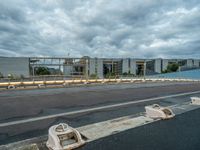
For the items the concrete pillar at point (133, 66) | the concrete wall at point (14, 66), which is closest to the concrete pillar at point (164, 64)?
the concrete pillar at point (133, 66)

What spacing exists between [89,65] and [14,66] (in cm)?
2696

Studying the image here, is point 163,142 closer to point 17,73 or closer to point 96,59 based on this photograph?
point 17,73

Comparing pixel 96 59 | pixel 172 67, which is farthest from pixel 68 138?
pixel 172 67

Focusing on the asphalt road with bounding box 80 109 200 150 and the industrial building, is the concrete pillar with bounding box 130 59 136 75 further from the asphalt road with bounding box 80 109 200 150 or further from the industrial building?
the asphalt road with bounding box 80 109 200 150

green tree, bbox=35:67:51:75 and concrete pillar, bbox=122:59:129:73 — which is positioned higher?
concrete pillar, bbox=122:59:129:73

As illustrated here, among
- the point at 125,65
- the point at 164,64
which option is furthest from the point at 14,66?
the point at 164,64

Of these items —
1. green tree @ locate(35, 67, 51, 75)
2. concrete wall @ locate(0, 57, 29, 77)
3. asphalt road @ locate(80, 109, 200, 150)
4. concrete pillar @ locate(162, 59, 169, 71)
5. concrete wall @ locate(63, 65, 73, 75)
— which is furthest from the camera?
concrete pillar @ locate(162, 59, 169, 71)

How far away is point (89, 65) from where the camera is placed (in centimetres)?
7512

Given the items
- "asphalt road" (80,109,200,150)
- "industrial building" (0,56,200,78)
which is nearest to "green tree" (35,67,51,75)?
"industrial building" (0,56,200,78)

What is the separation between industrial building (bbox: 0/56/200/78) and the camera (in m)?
62.1

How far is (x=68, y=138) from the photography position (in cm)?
370

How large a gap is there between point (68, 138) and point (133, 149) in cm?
125

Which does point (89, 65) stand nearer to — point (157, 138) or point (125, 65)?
point (125, 65)

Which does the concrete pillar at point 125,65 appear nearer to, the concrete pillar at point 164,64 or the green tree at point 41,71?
the concrete pillar at point 164,64
